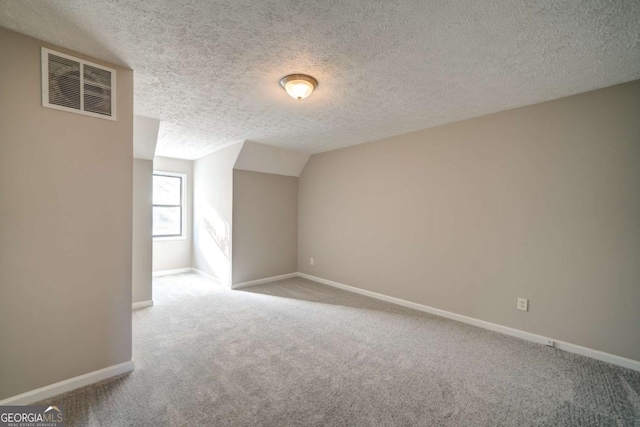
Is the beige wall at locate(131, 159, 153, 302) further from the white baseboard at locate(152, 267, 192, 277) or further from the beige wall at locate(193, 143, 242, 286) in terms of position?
the white baseboard at locate(152, 267, 192, 277)

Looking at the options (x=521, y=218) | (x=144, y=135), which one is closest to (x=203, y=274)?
(x=144, y=135)

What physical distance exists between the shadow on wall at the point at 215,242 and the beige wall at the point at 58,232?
2.34 m

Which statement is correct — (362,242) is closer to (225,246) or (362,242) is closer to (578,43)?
(225,246)

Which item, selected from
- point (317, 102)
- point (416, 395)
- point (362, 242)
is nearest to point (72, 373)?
point (416, 395)

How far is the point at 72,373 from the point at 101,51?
229 cm

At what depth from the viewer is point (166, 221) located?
5.24 m

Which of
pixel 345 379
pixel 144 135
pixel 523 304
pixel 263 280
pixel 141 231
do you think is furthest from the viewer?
pixel 263 280

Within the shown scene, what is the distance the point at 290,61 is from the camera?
1931 millimetres

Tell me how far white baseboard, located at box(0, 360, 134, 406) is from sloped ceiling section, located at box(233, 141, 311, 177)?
304 cm

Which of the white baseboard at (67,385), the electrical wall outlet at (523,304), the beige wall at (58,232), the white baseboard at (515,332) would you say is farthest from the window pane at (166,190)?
the electrical wall outlet at (523,304)

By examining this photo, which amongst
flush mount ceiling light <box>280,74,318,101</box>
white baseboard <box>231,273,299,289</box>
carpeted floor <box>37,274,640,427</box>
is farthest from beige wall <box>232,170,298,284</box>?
flush mount ceiling light <box>280,74,318,101</box>

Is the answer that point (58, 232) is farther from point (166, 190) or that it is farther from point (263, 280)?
point (166, 190)

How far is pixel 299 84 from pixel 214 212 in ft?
11.0

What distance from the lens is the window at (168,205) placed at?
5121 millimetres
